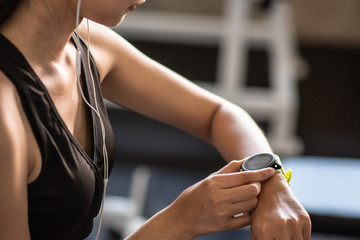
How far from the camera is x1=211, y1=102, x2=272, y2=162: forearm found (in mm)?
1044

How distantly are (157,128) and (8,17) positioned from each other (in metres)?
2.59

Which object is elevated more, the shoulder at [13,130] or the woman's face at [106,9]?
the woman's face at [106,9]

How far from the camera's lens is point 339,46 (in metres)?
4.64

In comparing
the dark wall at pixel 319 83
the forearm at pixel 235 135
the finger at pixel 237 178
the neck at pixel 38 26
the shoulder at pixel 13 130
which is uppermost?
the neck at pixel 38 26

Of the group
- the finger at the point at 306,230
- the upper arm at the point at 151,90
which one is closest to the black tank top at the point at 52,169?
the upper arm at the point at 151,90

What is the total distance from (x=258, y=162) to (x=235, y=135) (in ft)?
0.58

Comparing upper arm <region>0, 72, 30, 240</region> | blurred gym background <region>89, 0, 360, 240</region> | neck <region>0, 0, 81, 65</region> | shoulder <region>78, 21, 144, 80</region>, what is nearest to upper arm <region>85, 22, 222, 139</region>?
shoulder <region>78, 21, 144, 80</region>

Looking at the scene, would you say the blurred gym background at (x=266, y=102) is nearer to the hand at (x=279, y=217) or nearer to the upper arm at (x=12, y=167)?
the hand at (x=279, y=217)

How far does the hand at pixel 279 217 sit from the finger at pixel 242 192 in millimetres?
24

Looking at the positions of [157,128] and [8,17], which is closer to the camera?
[8,17]

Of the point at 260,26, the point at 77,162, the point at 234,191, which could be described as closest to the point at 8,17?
the point at 77,162

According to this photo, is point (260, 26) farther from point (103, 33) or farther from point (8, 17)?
point (8, 17)

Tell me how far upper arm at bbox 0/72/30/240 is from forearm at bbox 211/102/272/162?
16.7 inches

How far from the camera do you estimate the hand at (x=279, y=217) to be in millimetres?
813
